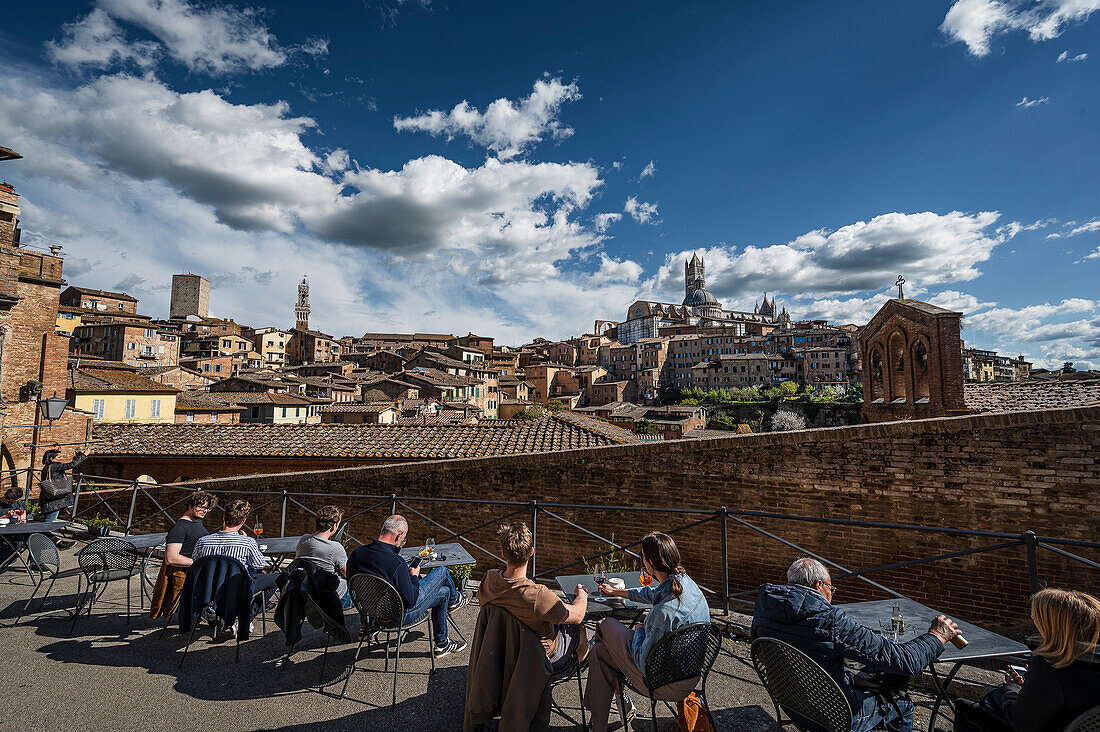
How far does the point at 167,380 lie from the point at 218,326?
45.8m

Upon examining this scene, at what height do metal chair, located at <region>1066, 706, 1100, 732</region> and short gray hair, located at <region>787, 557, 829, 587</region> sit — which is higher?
short gray hair, located at <region>787, 557, 829, 587</region>

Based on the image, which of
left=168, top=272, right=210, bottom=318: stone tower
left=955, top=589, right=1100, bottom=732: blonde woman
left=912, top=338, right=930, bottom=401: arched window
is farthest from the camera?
left=168, top=272, right=210, bottom=318: stone tower

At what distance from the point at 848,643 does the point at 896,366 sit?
694 inches

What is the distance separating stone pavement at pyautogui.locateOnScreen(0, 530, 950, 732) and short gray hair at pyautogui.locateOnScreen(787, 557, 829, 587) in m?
1.23

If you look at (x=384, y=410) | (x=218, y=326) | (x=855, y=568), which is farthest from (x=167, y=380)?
(x=855, y=568)

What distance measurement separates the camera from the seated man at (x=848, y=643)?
2848 mm

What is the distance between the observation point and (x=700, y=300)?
500ft

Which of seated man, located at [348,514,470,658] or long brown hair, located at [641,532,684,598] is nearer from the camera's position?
long brown hair, located at [641,532,684,598]

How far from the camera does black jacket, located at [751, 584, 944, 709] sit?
2844 millimetres

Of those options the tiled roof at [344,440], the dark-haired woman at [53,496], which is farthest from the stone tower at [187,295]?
the dark-haired woman at [53,496]

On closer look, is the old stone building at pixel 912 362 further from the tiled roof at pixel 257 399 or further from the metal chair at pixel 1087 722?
the tiled roof at pixel 257 399

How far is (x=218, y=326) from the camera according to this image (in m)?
81.9

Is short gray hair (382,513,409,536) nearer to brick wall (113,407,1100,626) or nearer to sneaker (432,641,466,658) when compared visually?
sneaker (432,641,466,658)

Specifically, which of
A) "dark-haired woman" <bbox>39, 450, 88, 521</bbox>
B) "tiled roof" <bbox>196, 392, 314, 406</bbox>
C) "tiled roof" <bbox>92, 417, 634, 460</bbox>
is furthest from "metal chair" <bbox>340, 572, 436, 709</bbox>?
"tiled roof" <bbox>196, 392, 314, 406</bbox>
